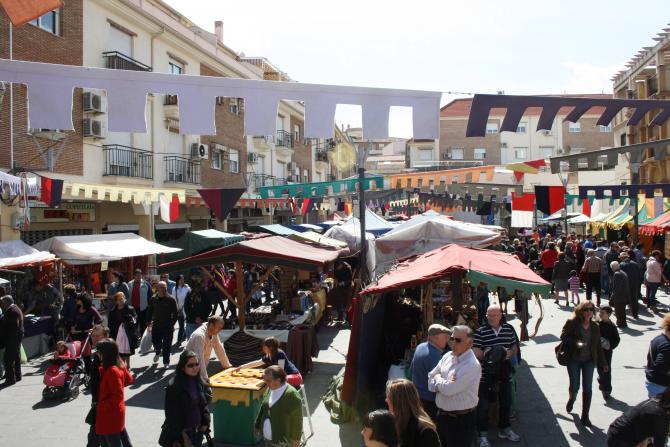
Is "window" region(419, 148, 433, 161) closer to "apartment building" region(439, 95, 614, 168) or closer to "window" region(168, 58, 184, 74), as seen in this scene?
"apartment building" region(439, 95, 614, 168)

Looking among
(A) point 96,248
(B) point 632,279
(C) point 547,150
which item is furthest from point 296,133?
(B) point 632,279

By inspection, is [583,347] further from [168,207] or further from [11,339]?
[168,207]

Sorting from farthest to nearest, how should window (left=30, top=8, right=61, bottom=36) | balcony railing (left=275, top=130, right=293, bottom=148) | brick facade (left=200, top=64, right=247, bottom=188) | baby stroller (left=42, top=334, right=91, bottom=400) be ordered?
balcony railing (left=275, top=130, right=293, bottom=148) → brick facade (left=200, top=64, right=247, bottom=188) → window (left=30, top=8, right=61, bottom=36) → baby stroller (left=42, top=334, right=91, bottom=400)

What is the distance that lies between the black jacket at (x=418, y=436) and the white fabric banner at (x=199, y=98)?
125 inches

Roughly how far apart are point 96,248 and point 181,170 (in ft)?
32.6

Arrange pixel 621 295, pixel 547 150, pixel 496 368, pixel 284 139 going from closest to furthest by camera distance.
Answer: pixel 496 368 < pixel 621 295 < pixel 284 139 < pixel 547 150

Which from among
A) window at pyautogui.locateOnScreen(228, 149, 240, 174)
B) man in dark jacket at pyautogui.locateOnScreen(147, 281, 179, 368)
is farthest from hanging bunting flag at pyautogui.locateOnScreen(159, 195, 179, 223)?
window at pyautogui.locateOnScreen(228, 149, 240, 174)

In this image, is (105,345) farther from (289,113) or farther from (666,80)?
(289,113)

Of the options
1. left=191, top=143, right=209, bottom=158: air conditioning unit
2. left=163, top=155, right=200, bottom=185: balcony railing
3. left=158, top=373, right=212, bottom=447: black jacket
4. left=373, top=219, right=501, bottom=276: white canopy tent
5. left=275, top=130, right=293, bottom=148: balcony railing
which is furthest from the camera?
left=275, top=130, right=293, bottom=148: balcony railing

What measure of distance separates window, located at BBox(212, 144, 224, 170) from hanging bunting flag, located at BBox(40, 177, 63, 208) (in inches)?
587

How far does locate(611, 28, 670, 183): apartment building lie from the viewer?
26.4 meters

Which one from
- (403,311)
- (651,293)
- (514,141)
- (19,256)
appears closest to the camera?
(403,311)

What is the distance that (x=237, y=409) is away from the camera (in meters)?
6.48

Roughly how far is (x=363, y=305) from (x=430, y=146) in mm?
49566
